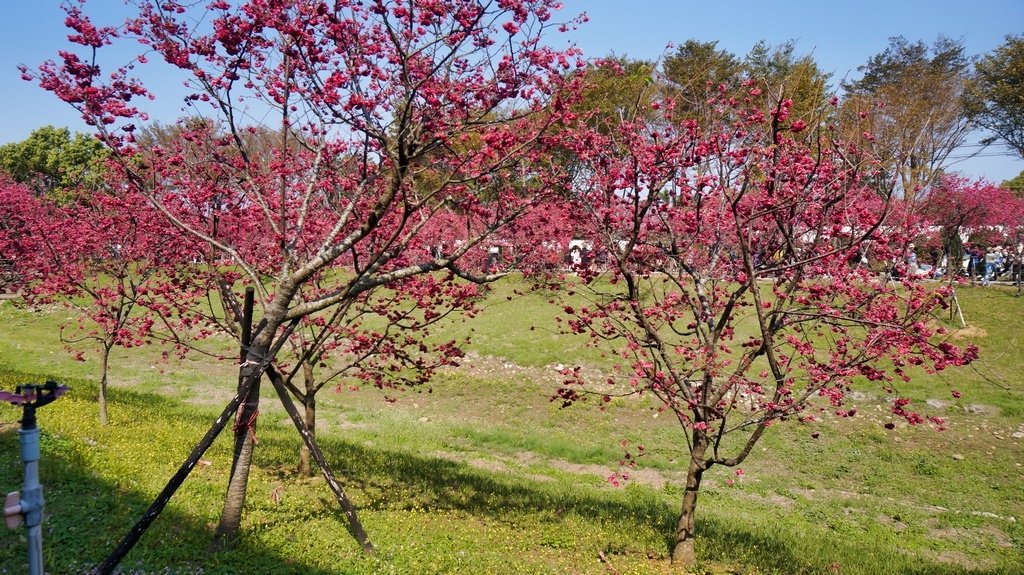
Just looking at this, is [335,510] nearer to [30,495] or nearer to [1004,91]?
[30,495]

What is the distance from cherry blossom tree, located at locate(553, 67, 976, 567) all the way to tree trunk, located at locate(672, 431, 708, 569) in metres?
0.02

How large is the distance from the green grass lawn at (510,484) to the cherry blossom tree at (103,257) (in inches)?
71.0

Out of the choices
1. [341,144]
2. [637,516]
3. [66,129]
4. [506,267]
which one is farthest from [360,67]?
[66,129]

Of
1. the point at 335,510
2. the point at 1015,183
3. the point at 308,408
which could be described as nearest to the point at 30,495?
the point at 335,510

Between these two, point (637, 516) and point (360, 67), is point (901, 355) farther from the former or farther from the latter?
point (360, 67)

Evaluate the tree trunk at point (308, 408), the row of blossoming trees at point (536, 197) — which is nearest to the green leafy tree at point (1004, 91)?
the row of blossoming trees at point (536, 197)

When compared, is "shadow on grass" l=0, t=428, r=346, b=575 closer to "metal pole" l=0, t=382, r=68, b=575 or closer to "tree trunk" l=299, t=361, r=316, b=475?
"metal pole" l=0, t=382, r=68, b=575

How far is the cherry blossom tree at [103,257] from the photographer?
10.9 meters

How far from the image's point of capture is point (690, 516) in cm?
774

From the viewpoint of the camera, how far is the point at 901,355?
6141 mm

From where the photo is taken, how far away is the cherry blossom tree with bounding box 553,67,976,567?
671 centimetres

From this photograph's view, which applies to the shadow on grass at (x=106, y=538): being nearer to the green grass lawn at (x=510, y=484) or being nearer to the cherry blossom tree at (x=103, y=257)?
the green grass lawn at (x=510, y=484)

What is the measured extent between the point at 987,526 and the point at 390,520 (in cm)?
1101

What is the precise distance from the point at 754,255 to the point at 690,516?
3959 mm
